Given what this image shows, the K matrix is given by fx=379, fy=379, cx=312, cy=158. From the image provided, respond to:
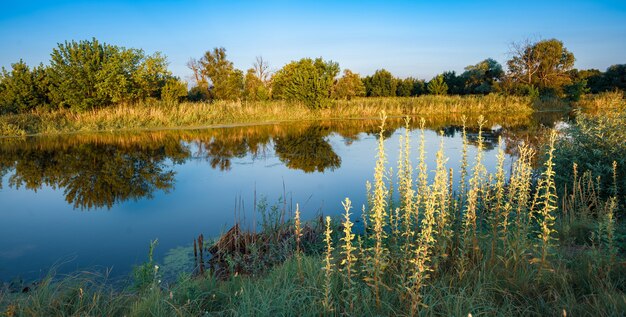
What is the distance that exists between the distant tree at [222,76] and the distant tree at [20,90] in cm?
1418

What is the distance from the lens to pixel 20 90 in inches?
849

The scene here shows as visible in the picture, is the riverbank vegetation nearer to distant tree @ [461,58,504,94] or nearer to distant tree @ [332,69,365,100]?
distant tree @ [332,69,365,100]

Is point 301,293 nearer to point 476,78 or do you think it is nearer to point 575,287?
point 575,287

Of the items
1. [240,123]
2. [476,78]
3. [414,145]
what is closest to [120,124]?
[240,123]

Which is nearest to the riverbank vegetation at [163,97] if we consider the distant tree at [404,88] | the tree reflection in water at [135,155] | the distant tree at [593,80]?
the tree reflection in water at [135,155]

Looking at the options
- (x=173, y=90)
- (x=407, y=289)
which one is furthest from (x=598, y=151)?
(x=173, y=90)

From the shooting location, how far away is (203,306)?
3.21 m

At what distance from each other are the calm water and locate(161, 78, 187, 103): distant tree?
8864mm

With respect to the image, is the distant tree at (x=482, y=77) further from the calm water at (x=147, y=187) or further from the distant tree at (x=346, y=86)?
the calm water at (x=147, y=187)

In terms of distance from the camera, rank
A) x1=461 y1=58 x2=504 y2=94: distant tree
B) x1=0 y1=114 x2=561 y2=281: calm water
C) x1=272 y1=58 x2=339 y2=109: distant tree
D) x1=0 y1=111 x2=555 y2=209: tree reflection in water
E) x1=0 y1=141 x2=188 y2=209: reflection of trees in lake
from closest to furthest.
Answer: x1=0 y1=114 x2=561 y2=281: calm water < x1=0 y1=141 x2=188 y2=209: reflection of trees in lake < x1=0 y1=111 x2=555 y2=209: tree reflection in water < x1=272 y1=58 x2=339 y2=109: distant tree < x1=461 y1=58 x2=504 y2=94: distant tree

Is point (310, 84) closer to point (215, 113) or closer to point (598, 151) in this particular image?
point (215, 113)

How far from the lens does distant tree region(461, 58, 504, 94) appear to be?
44.3 meters

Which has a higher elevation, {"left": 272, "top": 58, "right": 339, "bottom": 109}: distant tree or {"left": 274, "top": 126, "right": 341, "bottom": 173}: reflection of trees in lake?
{"left": 272, "top": 58, "right": 339, "bottom": 109}: distant tree

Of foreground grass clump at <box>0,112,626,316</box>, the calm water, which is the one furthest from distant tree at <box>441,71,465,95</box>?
foreground grass clump at <box>0,112,626,316</box>
